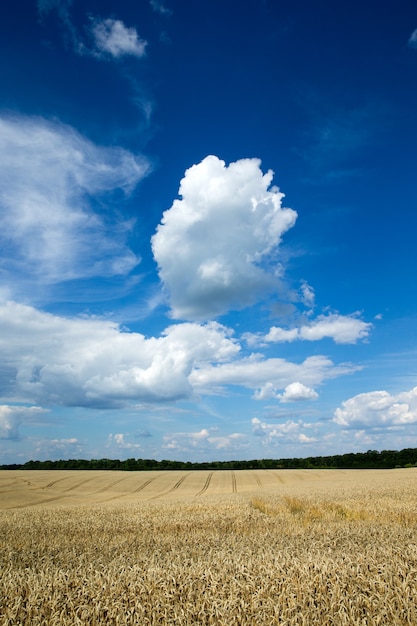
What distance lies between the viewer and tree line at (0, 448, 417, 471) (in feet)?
268

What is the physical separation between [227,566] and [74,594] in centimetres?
186

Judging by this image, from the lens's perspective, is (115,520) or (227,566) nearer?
(227,566)

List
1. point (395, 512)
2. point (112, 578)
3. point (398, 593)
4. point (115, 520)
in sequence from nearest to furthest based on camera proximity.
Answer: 1. point (398, 593)
2. point (112, 578)
3. point (115, 520)
4. point (395, 512)

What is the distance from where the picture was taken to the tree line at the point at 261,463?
81.6 m

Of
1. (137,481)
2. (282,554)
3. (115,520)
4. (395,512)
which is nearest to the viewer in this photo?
(282,554)

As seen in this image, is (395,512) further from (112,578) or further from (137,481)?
(137,481)

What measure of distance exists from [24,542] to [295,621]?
720 centimetres

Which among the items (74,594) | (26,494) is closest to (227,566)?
(74,594)

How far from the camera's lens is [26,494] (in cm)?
3419

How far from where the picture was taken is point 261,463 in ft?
293

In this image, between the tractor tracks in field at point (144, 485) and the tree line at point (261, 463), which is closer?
the tractor tracks in field at point (144, 485)

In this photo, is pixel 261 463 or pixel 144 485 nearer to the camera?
pixel 144 485

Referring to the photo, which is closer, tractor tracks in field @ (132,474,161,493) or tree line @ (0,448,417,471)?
tractor tracks in field @ (132,474,161,493)

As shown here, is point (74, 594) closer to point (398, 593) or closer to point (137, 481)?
point (398, 593)
